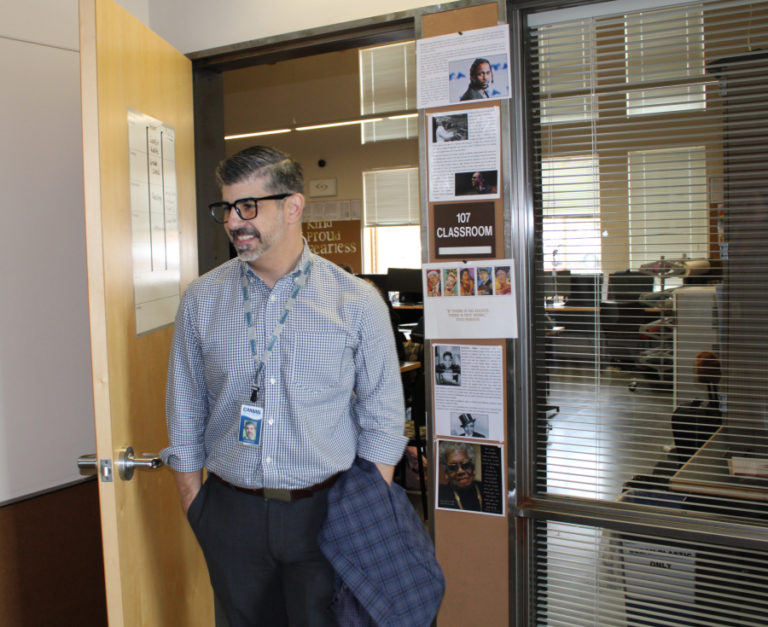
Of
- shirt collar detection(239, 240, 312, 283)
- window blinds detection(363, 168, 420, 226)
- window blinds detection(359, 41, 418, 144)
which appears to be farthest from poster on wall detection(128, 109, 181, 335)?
window blinds detection(363, 168, 420, 226)

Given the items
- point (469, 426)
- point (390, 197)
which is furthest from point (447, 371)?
point (390, 197)

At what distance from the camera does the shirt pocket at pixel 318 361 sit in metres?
1.51

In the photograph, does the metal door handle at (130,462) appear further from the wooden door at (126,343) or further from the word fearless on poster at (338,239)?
the word fearless on poster at (338,239)

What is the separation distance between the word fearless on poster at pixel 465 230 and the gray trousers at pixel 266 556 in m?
0.87

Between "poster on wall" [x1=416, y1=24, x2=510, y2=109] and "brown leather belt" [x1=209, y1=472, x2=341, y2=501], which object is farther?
"poster on wall" [x1=416, y1=24, x2=510, y2=109]

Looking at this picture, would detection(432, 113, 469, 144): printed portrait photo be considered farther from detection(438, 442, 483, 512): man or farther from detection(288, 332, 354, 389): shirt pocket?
detection(438, 442, 483, 512): man

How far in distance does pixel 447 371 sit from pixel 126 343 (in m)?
0.99

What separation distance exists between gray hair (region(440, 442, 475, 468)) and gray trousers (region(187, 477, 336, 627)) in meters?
0.58

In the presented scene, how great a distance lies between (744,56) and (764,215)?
456mm

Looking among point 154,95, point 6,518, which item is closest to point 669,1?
point 154,95

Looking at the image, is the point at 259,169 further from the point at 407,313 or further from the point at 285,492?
the point at 407,313

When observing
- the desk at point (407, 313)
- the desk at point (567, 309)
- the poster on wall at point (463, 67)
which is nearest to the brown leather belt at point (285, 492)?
the desk at point (567, 309)

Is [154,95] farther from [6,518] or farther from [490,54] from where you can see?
[6,518]

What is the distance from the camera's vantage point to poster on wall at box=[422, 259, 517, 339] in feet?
6.14
